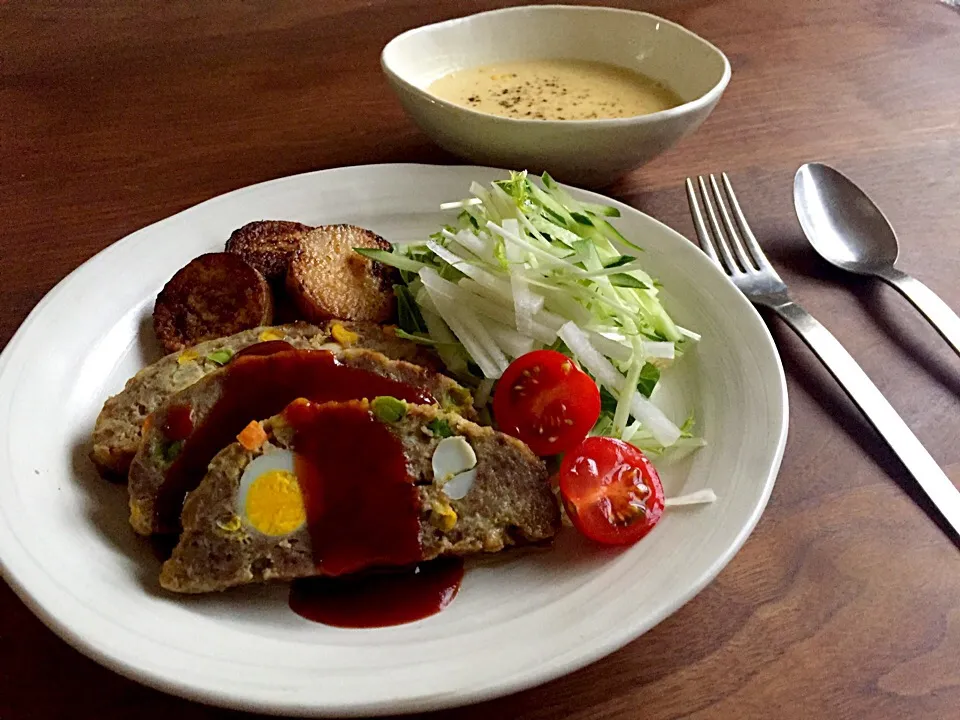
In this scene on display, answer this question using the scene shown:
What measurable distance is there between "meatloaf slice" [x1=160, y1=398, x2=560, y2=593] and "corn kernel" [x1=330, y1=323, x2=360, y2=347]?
505 millimetres

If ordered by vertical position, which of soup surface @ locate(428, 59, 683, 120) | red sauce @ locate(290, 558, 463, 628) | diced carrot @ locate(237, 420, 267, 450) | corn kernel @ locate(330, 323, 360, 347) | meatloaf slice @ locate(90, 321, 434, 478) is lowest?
red sauce @ locate(290, 558, 463, 628)

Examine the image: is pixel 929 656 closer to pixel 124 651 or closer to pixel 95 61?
pixel 124 651

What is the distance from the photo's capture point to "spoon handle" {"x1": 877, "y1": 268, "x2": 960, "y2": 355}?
2.48 metres

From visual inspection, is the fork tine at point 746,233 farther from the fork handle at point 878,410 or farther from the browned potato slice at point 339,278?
the browned potato slice at point 339,278

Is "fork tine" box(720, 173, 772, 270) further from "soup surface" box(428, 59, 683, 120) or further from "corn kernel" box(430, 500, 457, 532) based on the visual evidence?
"corn kernel" box(430, 500, 457, 532)

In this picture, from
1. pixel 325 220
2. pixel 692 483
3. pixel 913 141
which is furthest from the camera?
pixel 913 141

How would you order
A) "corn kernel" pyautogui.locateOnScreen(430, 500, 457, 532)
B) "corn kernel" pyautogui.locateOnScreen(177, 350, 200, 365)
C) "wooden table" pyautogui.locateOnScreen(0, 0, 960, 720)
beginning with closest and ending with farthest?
"wooden table" pyautogui.locateOnScreen(0, 0, 960, 720) → "corn kernel" pyautogui.locateOnScreen(430, 500, 457, 532) → "corn kernel" pyautogui.locateOnScreen(177, 350, 200, 365)

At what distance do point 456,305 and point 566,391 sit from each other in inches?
19.6

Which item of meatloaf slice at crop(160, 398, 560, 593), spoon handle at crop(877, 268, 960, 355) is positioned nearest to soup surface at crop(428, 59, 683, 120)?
spoon handle at crop(877, 268, 960, 355)

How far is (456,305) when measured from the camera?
2420mm

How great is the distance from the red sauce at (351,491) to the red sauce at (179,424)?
288 mm

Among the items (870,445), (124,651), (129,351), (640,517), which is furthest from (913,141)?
(124,651)

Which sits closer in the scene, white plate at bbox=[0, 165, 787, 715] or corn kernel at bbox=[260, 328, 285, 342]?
white plate at bbox=[0, 165, 787, 715]

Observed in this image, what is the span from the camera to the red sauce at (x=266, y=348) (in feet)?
7.00
